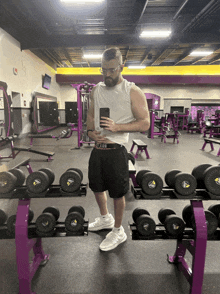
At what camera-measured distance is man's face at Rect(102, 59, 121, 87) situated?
1.12m

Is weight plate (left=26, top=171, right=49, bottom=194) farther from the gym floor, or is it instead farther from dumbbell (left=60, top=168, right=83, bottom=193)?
the gym floor

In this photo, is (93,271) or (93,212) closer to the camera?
(93,271)

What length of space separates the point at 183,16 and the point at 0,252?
6.07 meters

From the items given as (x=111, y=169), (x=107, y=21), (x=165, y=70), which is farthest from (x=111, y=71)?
(x=165, y=70)

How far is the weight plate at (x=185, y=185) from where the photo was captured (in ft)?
3.46

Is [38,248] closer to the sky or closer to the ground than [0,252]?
closer to the sky

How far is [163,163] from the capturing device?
12.2 ft

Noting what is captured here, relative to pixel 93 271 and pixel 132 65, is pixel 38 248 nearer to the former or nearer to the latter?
pixel 93 271

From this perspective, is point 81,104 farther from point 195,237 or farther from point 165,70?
point 165,70

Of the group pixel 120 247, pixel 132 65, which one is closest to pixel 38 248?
pixel 120 247

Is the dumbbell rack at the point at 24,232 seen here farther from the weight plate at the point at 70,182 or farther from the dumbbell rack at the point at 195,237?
the dumbbell rack at the point at 195,237

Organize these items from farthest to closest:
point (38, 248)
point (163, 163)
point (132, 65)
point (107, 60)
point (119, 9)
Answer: point (132, 65) → point (119, 9) → point (163, 163) → point (38, 248) → point (107, 60)

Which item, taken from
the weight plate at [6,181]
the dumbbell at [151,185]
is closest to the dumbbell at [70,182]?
the weight plate at [6,181]

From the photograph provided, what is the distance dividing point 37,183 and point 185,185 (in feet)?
2.51
